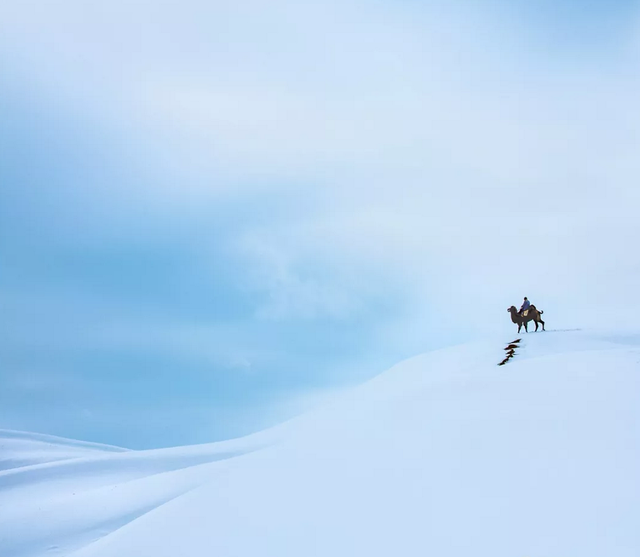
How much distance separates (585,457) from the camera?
7.76 metres

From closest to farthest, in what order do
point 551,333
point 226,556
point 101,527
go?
1. point 226,556
2. point 101,527
3. point 551,333

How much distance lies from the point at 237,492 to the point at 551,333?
20.9 metres

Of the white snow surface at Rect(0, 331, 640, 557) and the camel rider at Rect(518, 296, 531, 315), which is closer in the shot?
the white snow surface at Rect(0, 331, 640, 557)

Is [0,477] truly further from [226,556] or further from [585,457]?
[585,457]

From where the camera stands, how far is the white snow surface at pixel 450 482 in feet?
21.2

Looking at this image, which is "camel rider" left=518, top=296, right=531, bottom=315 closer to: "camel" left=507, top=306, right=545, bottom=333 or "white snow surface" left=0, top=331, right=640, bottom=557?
"camel" left=507, top=306, right=545, bottom=333

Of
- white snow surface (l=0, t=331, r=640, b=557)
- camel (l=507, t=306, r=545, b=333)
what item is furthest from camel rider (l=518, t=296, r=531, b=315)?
white snow surface (l=0, t=331, r=640, b=557)

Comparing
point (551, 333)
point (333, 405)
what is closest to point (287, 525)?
point (333, 405)

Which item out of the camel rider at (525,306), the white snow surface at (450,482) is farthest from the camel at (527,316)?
the white snow surface at (450,482)

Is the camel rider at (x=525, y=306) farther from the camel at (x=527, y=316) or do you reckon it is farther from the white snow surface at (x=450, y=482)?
the white snow surface at (x=450, y=482)

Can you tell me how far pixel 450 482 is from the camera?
7973 mm

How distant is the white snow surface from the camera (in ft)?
21.2

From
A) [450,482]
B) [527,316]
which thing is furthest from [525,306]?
[450,482]

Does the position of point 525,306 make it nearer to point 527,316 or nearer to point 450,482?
point 527,316
